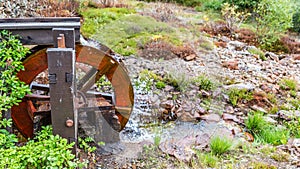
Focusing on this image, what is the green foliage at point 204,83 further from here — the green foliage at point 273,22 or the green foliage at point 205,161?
the green foliage at point 273,22

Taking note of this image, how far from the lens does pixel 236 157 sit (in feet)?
10.8

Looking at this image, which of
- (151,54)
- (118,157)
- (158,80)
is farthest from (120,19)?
(118,157)

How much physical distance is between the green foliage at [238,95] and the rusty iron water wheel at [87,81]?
1.99 meters

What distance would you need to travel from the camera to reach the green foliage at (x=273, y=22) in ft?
25.8

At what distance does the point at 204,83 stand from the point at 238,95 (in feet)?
1.85

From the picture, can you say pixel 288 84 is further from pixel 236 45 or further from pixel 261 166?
pixel 261 166

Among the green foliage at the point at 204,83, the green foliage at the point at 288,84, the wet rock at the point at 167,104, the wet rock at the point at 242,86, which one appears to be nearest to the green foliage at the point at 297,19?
the green foliage at the point at 288,84

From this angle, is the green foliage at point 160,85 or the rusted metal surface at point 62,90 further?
the green foliage at point 160,85

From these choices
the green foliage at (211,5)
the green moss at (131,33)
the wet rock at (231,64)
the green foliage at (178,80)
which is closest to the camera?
the green foliage at (178,80)

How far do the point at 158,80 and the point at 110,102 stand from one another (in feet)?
5.67

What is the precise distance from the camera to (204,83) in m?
5.31

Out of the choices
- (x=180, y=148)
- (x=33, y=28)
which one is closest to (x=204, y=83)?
(x=180, y=148)

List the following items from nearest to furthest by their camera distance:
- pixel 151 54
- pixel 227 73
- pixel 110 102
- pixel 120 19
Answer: pixel 110 102
pixel 227 73
pixel 151 54
pixel 120 19

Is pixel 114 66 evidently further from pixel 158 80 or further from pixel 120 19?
pixel 120 19
